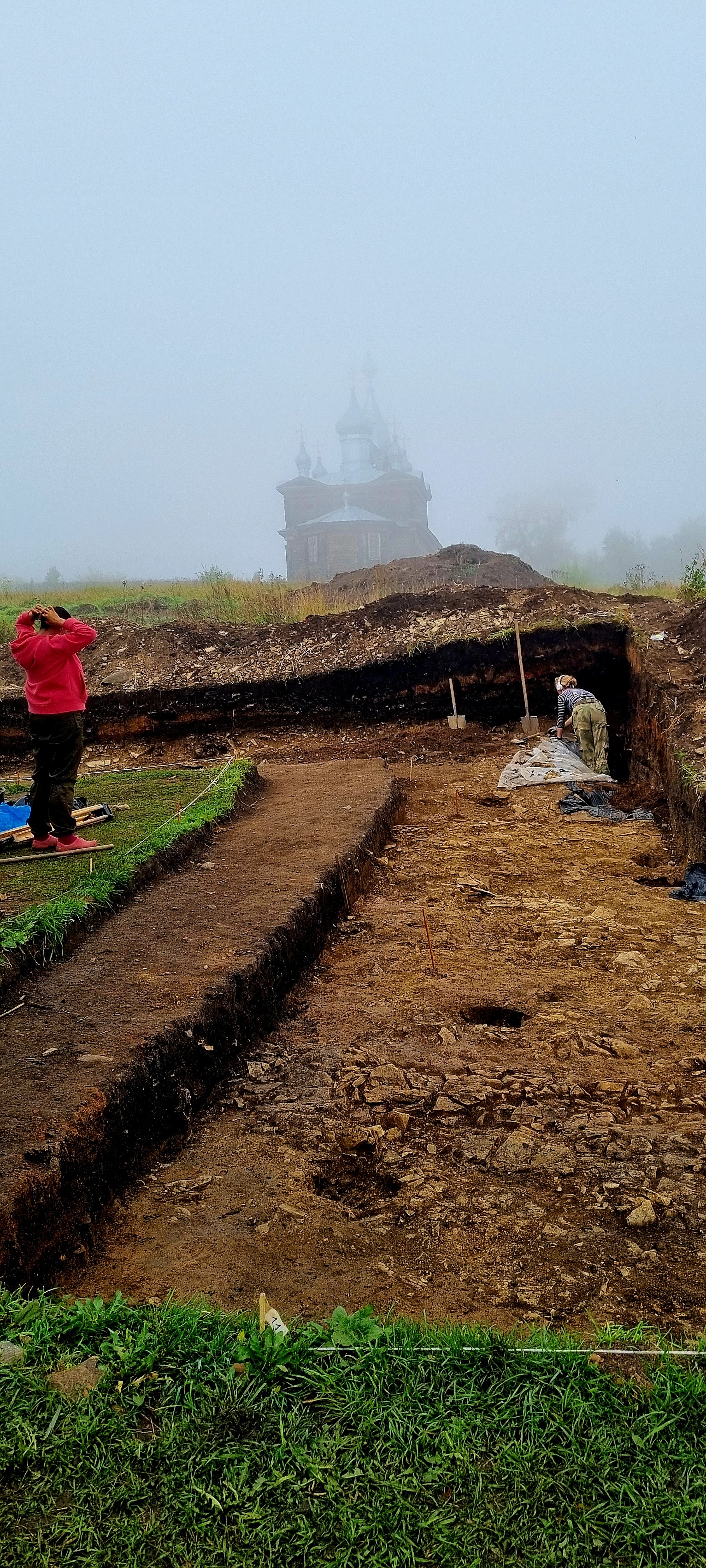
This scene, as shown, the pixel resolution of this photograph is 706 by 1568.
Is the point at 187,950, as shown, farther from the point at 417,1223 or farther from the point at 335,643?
the point at 335,643

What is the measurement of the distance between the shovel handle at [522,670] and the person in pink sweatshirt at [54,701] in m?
6.69

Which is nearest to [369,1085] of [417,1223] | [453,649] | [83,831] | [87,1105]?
[417,1223]

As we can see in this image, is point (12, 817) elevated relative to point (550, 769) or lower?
elevated

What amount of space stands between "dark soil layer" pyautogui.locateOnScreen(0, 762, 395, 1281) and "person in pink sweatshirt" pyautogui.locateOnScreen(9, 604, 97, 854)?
1043 millimetres

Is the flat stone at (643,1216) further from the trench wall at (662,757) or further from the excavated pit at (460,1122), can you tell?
the trench wall at (662,757)

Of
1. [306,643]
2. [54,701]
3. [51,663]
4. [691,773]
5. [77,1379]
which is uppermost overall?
[306,643]

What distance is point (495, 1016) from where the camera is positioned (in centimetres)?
471

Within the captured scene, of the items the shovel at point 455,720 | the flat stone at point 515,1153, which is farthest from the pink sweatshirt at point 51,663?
the shovel at point 455,720

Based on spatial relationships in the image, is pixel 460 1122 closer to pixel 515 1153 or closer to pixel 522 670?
pixel 515 1153

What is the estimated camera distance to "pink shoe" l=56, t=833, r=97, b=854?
21.9 feet

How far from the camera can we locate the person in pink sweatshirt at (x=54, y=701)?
20.9 feet

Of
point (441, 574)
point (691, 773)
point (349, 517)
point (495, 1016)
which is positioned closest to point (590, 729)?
point (691, 773)

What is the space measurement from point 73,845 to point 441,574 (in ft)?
63.0

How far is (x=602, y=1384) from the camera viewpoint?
81.3 inches
